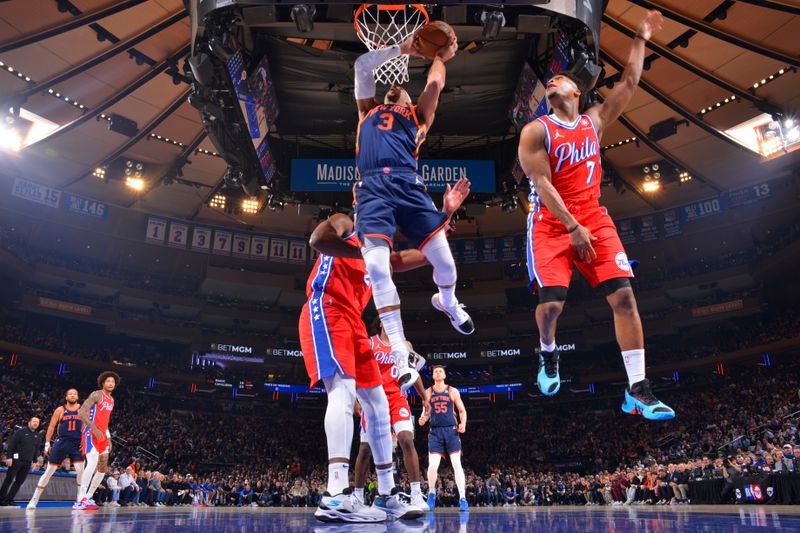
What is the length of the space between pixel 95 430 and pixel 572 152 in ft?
30.4

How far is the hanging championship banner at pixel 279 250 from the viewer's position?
1359 inches

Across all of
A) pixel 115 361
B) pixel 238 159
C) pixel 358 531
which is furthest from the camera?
pixel 115 361

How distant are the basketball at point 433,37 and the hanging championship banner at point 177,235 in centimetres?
3022

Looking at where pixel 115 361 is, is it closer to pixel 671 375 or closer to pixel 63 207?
pixel 63 207

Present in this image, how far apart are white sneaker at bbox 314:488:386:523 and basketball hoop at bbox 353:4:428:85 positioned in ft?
19.9

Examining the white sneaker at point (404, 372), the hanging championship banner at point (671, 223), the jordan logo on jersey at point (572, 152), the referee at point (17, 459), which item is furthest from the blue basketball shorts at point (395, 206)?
the hanging championship banner at point (671, 223)

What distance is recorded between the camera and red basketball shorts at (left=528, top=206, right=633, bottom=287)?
4.52 m

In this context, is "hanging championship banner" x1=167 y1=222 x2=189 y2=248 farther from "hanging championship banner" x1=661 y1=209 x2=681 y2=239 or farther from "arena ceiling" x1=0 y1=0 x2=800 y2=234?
"hanging championship banner" x1=661 y1=209 x2=681 y2=239

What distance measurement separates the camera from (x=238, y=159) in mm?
14445

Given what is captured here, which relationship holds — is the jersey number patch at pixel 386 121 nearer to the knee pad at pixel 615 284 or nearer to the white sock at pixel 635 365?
the knee pad at pixel 615 284

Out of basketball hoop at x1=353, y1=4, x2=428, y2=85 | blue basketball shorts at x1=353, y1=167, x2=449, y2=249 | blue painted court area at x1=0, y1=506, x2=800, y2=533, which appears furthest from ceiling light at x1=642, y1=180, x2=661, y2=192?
blue basketball shorts at x1=353, y1=167, x2=449, y2=249

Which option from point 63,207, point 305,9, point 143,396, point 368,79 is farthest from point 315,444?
point 368,79

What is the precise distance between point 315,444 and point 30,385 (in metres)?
14.8

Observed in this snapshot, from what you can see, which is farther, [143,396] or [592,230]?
[143,396]
